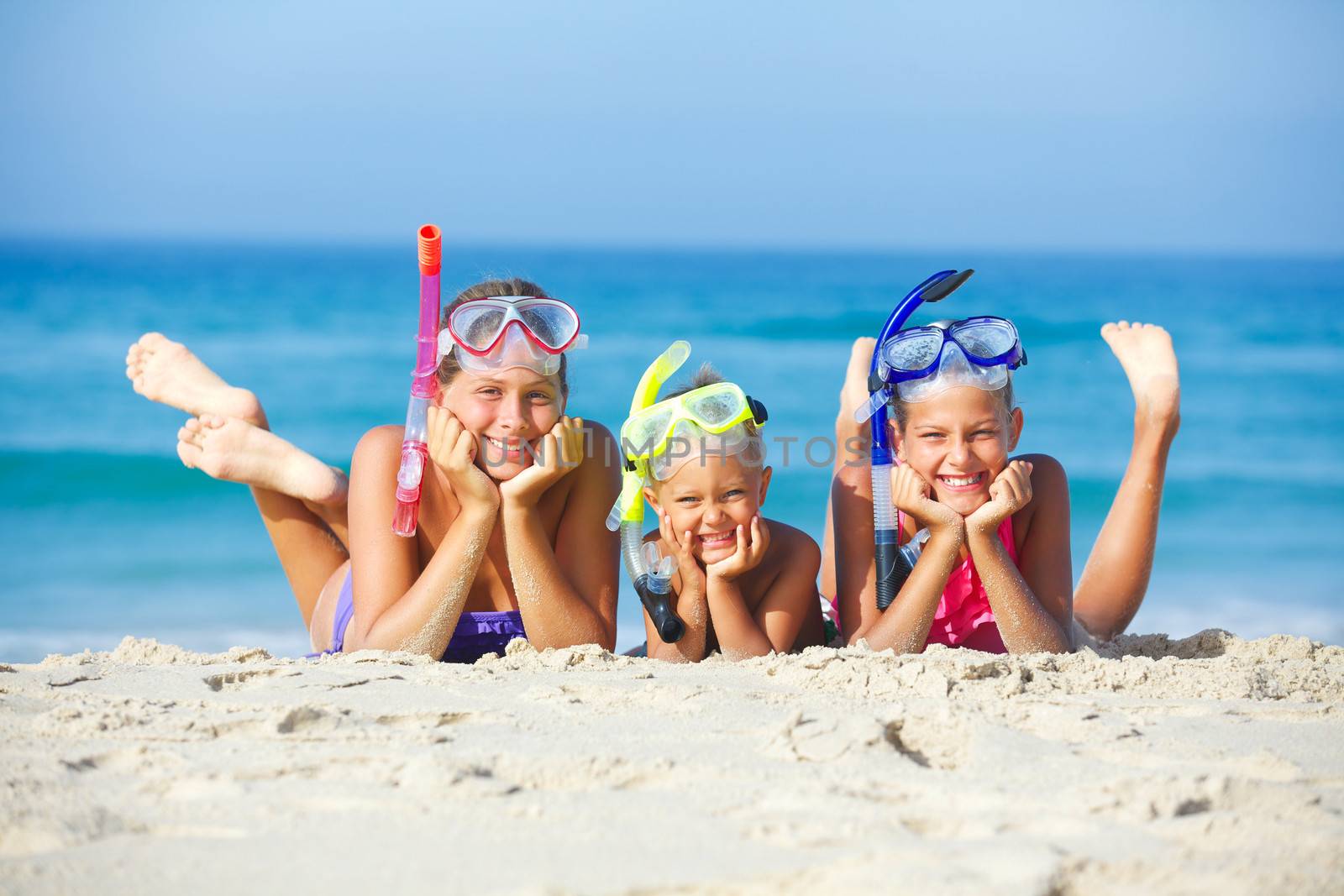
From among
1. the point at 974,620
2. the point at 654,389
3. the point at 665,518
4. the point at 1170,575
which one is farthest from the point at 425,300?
the point at 1170,575

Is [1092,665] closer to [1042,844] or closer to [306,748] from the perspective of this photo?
[1042,844]

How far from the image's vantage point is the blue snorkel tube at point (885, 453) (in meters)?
4.31

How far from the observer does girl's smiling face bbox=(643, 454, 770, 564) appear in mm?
4109

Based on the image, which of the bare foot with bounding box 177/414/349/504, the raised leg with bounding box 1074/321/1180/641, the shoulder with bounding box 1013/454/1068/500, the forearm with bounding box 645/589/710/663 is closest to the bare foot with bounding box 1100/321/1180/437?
the raised leg with bounding box 1074/321/1180/641

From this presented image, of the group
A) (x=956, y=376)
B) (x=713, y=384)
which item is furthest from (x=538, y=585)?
(x=956, y=376)

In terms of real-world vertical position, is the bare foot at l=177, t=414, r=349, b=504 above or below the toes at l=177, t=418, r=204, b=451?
below

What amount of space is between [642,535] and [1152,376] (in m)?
2.13

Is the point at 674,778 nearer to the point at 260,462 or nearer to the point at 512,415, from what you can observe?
the point at 512,415

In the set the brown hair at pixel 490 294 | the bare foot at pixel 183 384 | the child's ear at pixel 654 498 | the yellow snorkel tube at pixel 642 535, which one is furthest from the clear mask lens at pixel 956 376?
the bare foot at pixel 183 384

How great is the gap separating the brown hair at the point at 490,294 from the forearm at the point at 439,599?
615 millimetres

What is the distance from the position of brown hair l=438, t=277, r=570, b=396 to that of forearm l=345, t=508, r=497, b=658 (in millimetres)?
615

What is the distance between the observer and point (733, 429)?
4.21m

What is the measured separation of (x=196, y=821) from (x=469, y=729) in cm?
77

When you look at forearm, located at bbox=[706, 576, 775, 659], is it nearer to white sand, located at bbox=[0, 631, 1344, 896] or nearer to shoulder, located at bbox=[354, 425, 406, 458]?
white sand, located at bbox=[0, 631, 1344, 896]
